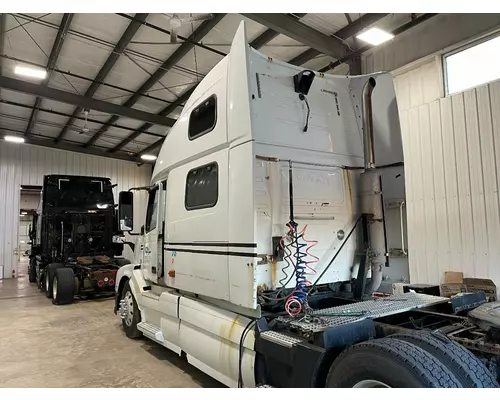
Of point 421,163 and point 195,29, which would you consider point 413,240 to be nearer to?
point 421,163

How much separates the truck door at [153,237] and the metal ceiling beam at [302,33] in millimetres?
3287

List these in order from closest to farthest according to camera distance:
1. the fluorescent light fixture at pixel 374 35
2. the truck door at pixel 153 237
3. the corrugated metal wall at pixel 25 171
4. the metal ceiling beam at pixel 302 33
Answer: the truck door at pixel 153 237 < the fluorescent light fixture at pixel 374 35 < the metal ceiling beam at pixel 302 33 < the corrugated metal wall at pixel 25 171

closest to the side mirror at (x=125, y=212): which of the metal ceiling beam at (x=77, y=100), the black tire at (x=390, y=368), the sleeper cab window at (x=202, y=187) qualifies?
the sleeper cab window at (x=202, y=187)

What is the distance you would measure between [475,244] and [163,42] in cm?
669

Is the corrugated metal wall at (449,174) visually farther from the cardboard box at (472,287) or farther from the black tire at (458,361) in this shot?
the black tire at (458,361)

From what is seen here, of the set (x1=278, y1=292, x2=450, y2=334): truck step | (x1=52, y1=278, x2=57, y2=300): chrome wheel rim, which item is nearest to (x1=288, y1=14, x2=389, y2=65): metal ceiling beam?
(x1=278, y1=292, x2=450, y2=334): truck step

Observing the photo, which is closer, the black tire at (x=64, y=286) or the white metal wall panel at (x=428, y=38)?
the white metal wall panel at (x=428, y=38)

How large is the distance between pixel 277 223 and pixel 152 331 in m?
2.34

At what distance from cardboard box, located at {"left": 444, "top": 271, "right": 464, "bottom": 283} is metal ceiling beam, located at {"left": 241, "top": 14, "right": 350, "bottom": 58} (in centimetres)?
441

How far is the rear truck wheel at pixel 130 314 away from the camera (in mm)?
5264

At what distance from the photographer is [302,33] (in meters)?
6.47

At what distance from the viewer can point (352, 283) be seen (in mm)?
3836

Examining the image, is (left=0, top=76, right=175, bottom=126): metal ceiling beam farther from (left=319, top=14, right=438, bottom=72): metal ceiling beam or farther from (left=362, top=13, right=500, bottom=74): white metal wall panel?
(left=362, top=13, right=500, bottom=74): white metal wall panel
